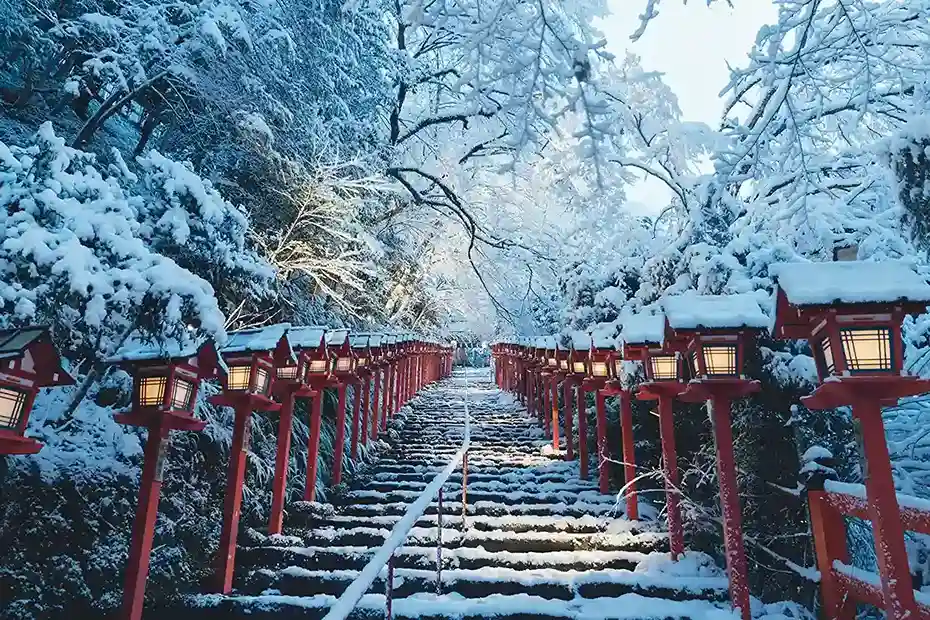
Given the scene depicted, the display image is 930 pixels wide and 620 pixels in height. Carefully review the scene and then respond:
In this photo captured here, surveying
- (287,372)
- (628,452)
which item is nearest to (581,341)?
(628,452)

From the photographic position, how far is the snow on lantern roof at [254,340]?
5004 millimetres

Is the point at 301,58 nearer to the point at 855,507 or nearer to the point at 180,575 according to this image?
the point at 180,575

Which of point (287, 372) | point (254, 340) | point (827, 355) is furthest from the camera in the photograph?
point (287, 372)

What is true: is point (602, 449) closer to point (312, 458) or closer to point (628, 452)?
point (628, 452)

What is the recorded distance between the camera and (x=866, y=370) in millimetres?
3066

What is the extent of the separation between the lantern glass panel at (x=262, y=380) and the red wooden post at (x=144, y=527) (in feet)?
3.81

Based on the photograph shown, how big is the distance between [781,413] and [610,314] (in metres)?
6.32

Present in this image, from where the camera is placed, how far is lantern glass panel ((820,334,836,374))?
3.18 metres

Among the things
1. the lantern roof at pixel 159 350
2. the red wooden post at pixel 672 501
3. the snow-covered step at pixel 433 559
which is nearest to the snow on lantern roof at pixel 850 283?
the red wooden post at pixel 672 501

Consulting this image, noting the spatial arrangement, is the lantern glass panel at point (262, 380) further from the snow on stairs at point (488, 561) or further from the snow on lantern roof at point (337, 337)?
the snow on lantern roof at point (337, 337)

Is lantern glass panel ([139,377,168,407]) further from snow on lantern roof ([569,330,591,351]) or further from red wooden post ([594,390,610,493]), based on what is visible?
snow on lantern roof ([569,330,591,351])

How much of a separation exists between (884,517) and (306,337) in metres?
5.89

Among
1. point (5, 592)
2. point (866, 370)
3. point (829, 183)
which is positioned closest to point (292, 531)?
point (5, 592)

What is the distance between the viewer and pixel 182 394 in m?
4.07
